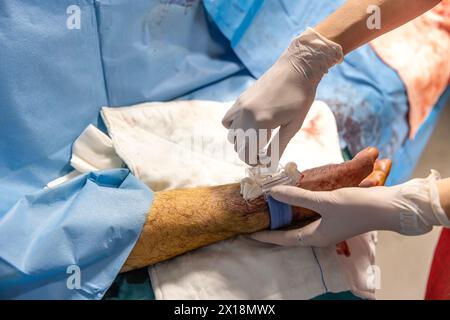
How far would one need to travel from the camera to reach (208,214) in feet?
4.37

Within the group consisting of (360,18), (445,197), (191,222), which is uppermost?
(360,18)

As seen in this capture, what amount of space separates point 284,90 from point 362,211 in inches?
14.5

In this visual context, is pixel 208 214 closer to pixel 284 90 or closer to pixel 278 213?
pixel 278 213

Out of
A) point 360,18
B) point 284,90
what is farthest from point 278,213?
point 360,18

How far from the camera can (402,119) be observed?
2.00 m

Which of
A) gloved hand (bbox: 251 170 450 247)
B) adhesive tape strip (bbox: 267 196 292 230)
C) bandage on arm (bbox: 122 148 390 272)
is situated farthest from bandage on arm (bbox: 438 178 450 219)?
adhesive tape strip (bbox: 267 196 292 230)

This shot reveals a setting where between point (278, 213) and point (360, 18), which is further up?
point (360, 18)

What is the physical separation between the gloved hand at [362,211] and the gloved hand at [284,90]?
0.18 m

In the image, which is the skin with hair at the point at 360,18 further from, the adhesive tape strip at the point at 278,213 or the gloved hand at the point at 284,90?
the adhesive tape strip at the point at 278,213

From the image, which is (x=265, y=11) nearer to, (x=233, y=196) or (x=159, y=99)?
(x=159, y=99)

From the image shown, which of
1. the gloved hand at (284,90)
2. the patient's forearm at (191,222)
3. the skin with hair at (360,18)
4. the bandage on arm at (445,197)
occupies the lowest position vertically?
the patient's forearm at (191,222)

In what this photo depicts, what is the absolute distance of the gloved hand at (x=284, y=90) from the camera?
4.19ft

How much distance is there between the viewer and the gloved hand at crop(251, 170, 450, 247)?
119 cm

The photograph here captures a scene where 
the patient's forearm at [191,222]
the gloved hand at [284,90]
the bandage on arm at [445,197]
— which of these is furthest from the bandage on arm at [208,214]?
the bandage on arm at [445,197]
